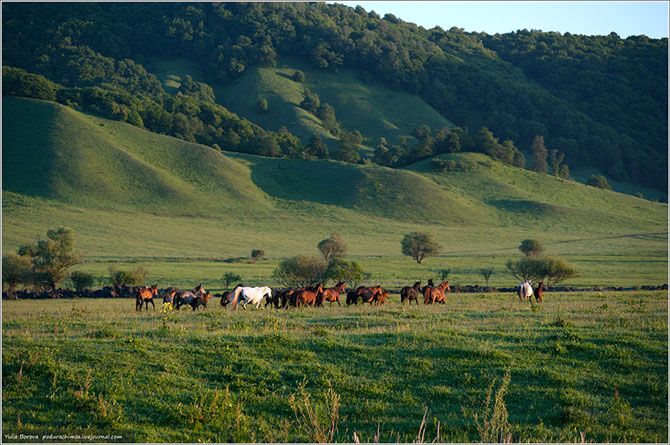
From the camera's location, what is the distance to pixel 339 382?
11.6 metres

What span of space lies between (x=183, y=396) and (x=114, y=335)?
506 cm

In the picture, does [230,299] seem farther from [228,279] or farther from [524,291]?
[228,279]

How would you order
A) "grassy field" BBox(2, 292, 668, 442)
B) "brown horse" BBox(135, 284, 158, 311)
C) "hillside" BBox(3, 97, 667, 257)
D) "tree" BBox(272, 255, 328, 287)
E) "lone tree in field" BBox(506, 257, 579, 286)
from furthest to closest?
1. "hillside" BBox(3, 97, 667, 257)
2. "lone tree in field" BBox(506, 257, 579, 286)
3. "tree" BBox(272, 255, 328, 287)
4. "brown horse" BBox(135, 284, 158, 311)
5. "grassy field" BBox(2, 292, 668, 442)

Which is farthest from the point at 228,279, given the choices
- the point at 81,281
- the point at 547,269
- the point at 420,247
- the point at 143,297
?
the point at 420,247

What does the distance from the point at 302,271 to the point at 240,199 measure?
77.4 meters

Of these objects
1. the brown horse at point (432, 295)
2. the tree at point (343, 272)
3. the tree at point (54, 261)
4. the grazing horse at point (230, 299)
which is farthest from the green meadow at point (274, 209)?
the grazing horse at point (230, 299)

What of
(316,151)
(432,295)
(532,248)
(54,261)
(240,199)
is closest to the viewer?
(432,295)

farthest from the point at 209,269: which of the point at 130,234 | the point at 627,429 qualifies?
the point at 627,429

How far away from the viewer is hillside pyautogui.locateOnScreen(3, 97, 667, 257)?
298 feet

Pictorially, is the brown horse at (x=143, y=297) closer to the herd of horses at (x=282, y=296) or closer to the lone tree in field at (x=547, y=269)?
the herd of horses at (x=282, y=296)

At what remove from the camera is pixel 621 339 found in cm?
1466

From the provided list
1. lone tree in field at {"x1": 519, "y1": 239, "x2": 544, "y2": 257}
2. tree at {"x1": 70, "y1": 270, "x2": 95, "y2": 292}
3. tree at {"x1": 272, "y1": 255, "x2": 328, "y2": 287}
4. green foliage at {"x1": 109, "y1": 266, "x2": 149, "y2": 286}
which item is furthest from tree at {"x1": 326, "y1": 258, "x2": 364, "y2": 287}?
lone tree in field at {"x1": 519, "y1": 239, "x2": 544, "y2": 257}

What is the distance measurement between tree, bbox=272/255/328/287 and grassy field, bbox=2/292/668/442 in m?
27.5

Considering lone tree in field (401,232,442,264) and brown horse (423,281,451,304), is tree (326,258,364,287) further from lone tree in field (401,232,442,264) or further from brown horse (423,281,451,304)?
lone tree in field (401,232,442,264)
